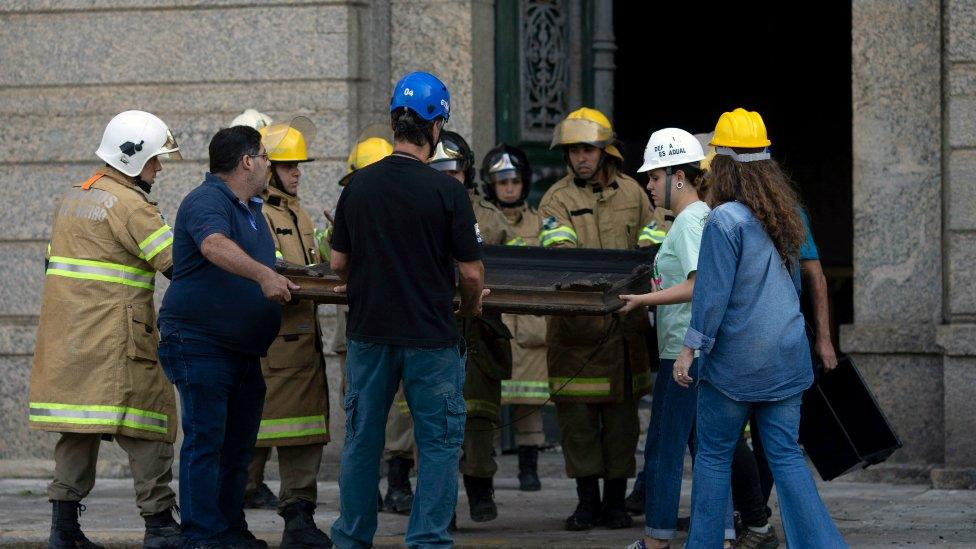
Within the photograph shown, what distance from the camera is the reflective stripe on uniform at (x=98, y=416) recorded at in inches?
264

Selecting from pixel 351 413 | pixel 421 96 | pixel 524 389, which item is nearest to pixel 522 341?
pixel 524 389

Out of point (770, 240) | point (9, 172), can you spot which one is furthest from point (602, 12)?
point (770, 240)

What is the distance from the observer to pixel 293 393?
7133 millimetres

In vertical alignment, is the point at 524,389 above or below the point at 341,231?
below

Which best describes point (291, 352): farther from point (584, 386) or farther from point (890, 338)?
point (890, 338)

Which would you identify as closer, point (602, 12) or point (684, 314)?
point (684, 314)

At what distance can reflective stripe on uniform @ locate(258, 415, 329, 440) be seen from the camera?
707 cm

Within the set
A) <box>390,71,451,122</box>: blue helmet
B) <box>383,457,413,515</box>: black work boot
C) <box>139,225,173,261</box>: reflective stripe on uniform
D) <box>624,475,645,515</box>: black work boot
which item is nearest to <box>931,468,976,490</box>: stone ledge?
<box>624,475,645,515</box>: black work boot

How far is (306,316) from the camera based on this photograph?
7211mm

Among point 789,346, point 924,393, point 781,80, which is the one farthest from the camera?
point 781,80

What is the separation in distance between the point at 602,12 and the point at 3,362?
4.06 meters

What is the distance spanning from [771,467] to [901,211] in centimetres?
321

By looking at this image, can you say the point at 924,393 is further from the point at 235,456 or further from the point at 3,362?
the point at 3,362

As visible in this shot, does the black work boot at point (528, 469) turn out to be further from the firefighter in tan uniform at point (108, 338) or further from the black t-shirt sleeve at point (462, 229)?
the black t-shirt sleeve at point (462, 229)
